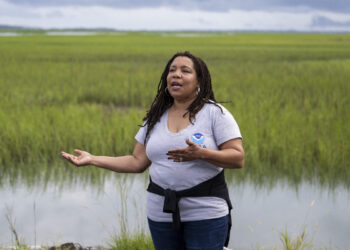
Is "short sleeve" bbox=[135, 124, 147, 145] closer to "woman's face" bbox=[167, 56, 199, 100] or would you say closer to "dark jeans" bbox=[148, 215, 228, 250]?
"woman's face" bbox=[167, 56, 199, 100]

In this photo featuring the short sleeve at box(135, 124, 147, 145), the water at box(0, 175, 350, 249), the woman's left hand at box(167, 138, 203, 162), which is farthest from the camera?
the water at box(0, 175, 350, 249)

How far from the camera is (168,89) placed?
2.03 m

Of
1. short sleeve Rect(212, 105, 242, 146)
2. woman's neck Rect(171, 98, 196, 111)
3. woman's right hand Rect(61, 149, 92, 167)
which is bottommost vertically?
woman's right hand Rect(61, 149, 92, 167)

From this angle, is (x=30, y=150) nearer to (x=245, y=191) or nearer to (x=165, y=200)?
(x=245, y=191)

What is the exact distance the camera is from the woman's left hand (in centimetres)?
175

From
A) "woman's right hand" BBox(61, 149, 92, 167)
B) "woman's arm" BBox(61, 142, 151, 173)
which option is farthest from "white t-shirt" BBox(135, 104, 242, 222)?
"woman's right hand" BBox(61, 149, 92, 167)

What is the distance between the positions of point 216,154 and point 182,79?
1.19 feet

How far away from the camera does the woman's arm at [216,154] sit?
1.77 m

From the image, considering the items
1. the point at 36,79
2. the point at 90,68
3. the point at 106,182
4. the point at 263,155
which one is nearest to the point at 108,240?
the point at 106,182

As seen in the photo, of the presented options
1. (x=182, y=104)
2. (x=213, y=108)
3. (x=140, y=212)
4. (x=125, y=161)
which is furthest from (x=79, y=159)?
(x=140, y=212)

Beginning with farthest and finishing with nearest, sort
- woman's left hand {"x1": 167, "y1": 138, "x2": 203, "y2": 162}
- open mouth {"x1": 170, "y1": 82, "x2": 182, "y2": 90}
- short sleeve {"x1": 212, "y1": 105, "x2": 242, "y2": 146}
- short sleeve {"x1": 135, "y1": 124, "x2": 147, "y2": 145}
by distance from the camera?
short sleeve {"x1": 135, "y1": 124, "x2": 147, "y2": 145} → open mouth {"x1": 170, "y1": 82, "x2": 182, "y2": 90} → short sleeve {"x1": 212, "y1": 105, "x2": 242, "y2": 146} → woman's left hand {"x1": 167, "y1": 138, "x2": 203, "y2": 162}

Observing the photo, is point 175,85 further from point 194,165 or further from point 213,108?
point 194,165

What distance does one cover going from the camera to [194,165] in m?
1.91

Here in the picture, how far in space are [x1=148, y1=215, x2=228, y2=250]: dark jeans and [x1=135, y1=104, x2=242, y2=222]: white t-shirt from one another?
3 centimetres
